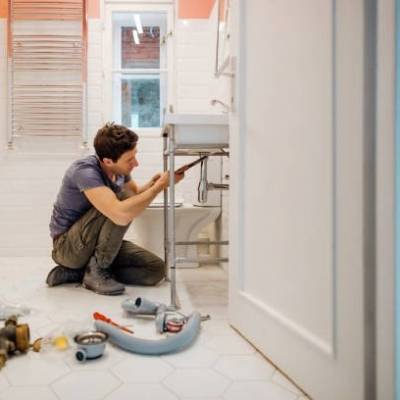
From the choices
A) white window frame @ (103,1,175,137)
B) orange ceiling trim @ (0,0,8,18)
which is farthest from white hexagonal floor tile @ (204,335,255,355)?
orange ceiling trim @ (0,0,8,18)

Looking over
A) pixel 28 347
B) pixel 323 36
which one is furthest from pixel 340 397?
pixel 28 347

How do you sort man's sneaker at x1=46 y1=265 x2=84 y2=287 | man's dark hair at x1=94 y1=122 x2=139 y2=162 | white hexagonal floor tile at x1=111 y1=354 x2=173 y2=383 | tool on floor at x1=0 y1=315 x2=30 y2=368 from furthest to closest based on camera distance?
1. man's sneaker at x1=46 y1=265 x2=84 y2=287
2. man's dark hair at x1=94 y1=122 x2=139 y2=162
3. tool on floor at x1=0 y1=315 x2=30 y2=368
4. white hexagonal floor tile at x1=111 y1=354 x2=173 y2=383

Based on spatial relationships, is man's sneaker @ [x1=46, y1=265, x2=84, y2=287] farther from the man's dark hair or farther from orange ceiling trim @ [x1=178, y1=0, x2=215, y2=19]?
orange ceiling trim @ [x1=178, y1=0, x2=215, y2=19]

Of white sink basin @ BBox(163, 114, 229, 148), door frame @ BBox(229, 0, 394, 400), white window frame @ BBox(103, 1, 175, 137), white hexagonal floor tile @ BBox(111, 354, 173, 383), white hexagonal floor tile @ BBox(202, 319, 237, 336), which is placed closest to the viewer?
door frame @ BBox(229, 0, 394, 400)

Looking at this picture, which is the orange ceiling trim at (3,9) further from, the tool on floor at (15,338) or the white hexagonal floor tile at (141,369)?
the white hexagonal floor tile at (141,369)

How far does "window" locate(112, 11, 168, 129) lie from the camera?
3.38m

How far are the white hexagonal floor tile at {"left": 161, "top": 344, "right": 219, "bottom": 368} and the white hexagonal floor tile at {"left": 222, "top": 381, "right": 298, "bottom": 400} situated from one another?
153 mm

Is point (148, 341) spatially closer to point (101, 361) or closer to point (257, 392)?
point (101, 361)

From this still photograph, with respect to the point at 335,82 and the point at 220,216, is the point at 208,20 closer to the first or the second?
the point at 220,216

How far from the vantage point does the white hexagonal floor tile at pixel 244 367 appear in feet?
3.78

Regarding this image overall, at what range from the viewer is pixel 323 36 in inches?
37.4

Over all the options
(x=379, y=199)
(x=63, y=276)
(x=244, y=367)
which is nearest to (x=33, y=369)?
(x=244, y=367)

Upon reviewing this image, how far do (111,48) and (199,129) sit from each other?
6.34 ft

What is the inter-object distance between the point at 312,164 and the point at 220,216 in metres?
1.71
